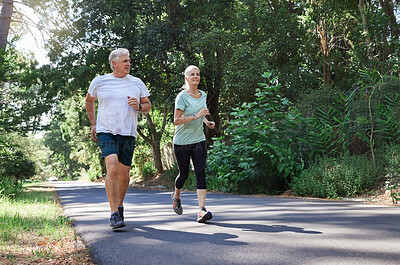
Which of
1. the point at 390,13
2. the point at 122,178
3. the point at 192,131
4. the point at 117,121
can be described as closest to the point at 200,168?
the point at 192,131

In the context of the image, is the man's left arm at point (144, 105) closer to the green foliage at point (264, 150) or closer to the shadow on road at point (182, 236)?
the shadow on road at point (182, 236)

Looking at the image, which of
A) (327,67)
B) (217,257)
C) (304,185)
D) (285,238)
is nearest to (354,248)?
(285,238)

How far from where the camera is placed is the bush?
27.4ft

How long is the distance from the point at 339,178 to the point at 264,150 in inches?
95.9

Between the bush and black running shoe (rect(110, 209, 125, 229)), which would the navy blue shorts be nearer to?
black running shoe (rect(110, 209, 125, 229))

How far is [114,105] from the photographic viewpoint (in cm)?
530

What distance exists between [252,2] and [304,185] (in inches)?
498

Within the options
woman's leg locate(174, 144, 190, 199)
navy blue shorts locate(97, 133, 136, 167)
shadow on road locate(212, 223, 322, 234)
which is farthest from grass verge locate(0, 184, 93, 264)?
shadow on road locate(212, 223, 322, 234)

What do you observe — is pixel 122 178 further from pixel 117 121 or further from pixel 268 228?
pixel 268 228

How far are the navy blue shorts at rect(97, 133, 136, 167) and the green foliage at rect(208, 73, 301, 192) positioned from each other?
555cm

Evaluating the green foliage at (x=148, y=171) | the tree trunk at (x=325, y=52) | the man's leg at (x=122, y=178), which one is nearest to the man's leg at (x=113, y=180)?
the man's leg at (x=122, y=178)

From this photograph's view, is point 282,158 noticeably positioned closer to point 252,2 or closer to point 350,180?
point 350,180

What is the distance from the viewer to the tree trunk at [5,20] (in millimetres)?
16375

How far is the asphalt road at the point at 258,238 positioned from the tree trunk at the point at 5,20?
12713 mm
